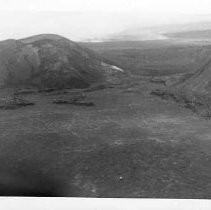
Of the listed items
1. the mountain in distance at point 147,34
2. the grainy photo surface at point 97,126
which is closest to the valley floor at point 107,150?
the grainy photo surface at point 97,126

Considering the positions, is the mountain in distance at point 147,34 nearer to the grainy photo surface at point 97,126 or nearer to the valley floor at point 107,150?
the grainy photo surface at point 97,126

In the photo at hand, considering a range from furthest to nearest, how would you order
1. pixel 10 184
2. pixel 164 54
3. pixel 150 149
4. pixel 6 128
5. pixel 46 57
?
pixel 164 54 → pixel 46 57 → pixel 6 128 → pixel 150 149 → pixel 10 184

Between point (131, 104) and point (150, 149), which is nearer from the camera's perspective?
point (150, 149)

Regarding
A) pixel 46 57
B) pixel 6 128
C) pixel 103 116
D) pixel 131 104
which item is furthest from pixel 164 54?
pixel 6 128

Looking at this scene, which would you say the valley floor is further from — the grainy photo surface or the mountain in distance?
the mountain in distance

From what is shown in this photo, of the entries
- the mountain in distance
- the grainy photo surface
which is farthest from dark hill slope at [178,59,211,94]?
the mountain in distance

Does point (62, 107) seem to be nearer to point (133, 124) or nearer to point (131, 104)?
point (131, 104)
